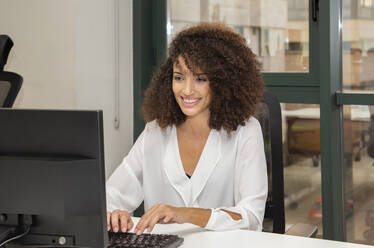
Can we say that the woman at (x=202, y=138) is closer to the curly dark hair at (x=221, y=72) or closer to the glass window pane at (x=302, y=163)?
the curly dark hair at (x=221, y=72)

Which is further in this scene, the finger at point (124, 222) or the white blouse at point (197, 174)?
the white blouse at point (197, 174)

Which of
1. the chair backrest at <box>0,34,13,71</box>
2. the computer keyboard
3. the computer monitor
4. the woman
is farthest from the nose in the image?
the chair backrest at <box>0,34,13,71</box>

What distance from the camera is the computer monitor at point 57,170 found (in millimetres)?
1092

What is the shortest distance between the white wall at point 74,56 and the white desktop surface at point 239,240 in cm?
142

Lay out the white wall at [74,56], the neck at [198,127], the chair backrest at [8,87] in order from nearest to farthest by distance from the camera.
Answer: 1. the neck at [198,127]
2. the chair backrest at [8,87]
3. the white wall at [74,56]

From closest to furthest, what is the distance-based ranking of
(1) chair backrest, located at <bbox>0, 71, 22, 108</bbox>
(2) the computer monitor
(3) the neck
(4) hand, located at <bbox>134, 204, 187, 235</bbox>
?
(2) the computer monitor < (4) hand, located at <bbox>134, 204, 187, 235</bbox> < (3) the neck < (1) chair backrest, located at <bbox>0, 71, 22, 108</bbox>

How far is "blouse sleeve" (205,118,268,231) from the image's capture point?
166cm

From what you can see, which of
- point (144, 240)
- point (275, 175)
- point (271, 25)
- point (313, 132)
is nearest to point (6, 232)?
point (144, 240)

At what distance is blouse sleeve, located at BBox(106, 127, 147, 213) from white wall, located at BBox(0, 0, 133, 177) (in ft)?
3.06

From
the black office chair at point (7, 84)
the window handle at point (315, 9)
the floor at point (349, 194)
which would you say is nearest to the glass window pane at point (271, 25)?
the window handle at point (315, 9)

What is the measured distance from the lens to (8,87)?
2350mm

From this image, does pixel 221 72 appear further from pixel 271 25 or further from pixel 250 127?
pixel 271 25

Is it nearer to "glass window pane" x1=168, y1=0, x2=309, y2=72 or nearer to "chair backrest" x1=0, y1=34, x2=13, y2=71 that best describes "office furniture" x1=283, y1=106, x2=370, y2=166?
"glass window pane" x1=168, y1=0, x2=309, y2=72

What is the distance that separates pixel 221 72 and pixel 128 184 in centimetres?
50
